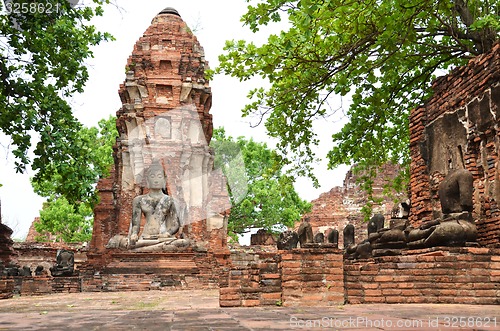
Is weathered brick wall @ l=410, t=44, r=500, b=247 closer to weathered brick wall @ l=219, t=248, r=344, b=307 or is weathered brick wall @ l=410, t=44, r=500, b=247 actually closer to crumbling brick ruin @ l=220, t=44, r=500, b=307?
crumbling brick ruin @ l=220, t=44, r=500, b=307

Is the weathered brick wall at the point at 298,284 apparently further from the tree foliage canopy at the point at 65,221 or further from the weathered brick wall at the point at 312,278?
the tree foliage canopy at the point at 65,221

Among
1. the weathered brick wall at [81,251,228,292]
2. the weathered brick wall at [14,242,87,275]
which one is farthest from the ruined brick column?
the weathered brick wall at [14,242,87,275]

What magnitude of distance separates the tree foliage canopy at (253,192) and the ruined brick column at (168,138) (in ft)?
30.8

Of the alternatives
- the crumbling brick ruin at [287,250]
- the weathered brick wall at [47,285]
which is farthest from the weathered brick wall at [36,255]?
the weathered brick wall at [47,285]

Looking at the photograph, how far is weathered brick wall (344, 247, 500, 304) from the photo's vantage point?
23.8 ft

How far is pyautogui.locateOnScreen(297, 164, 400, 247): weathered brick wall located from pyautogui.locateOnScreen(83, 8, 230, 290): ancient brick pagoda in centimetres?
1242

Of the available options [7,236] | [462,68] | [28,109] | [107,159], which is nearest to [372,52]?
[462,68]

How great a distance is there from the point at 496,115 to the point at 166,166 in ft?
42.3

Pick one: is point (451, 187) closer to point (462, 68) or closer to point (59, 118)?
point (462, 68)

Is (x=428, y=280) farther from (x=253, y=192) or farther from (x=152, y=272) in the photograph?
(x=253, y=192)

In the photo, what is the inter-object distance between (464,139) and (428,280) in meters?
3.57

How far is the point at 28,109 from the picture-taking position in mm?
8797

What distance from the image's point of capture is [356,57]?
11.3 metres

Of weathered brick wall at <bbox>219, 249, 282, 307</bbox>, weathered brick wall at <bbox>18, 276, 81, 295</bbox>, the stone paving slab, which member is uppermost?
weathered brick wall at <bbox>219, 249, 282, 307</bbox>
